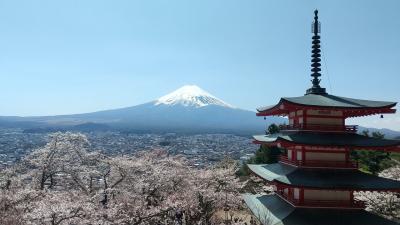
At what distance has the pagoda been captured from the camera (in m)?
13.8

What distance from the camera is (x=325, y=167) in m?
14.6

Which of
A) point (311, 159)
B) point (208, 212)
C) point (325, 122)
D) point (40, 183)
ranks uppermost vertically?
point (325, 122)

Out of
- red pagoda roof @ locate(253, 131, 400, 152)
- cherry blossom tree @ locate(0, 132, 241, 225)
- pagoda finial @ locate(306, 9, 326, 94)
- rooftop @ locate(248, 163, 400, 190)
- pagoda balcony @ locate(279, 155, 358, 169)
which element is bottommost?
cherry blossom tree @ locate(0, 132, 241, 225)

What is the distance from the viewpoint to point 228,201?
2759cm

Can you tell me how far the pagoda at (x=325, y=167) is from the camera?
1376 cm

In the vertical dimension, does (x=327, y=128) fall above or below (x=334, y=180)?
above

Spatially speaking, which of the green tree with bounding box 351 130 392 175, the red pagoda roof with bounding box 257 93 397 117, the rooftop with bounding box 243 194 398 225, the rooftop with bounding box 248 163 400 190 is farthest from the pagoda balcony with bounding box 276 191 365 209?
the green tree with bounding box 351 130 392 175

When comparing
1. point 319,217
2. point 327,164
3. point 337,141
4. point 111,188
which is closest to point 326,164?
point 327,164

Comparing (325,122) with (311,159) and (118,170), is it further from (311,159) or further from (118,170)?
(118,170)

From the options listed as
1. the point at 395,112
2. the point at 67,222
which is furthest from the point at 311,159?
the point at 67,222

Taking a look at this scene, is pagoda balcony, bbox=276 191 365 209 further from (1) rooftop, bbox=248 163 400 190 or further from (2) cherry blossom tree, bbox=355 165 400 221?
(2) cherry blossom tree, bbox=355 165 400 221

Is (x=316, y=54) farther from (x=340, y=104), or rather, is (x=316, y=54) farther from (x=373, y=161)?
(x=373, y=161)

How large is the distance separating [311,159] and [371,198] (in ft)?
44.2

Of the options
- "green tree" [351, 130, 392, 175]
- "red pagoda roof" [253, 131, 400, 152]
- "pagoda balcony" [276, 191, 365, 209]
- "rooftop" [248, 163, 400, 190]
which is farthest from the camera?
"green tree" [351, 130, 392, 175]
